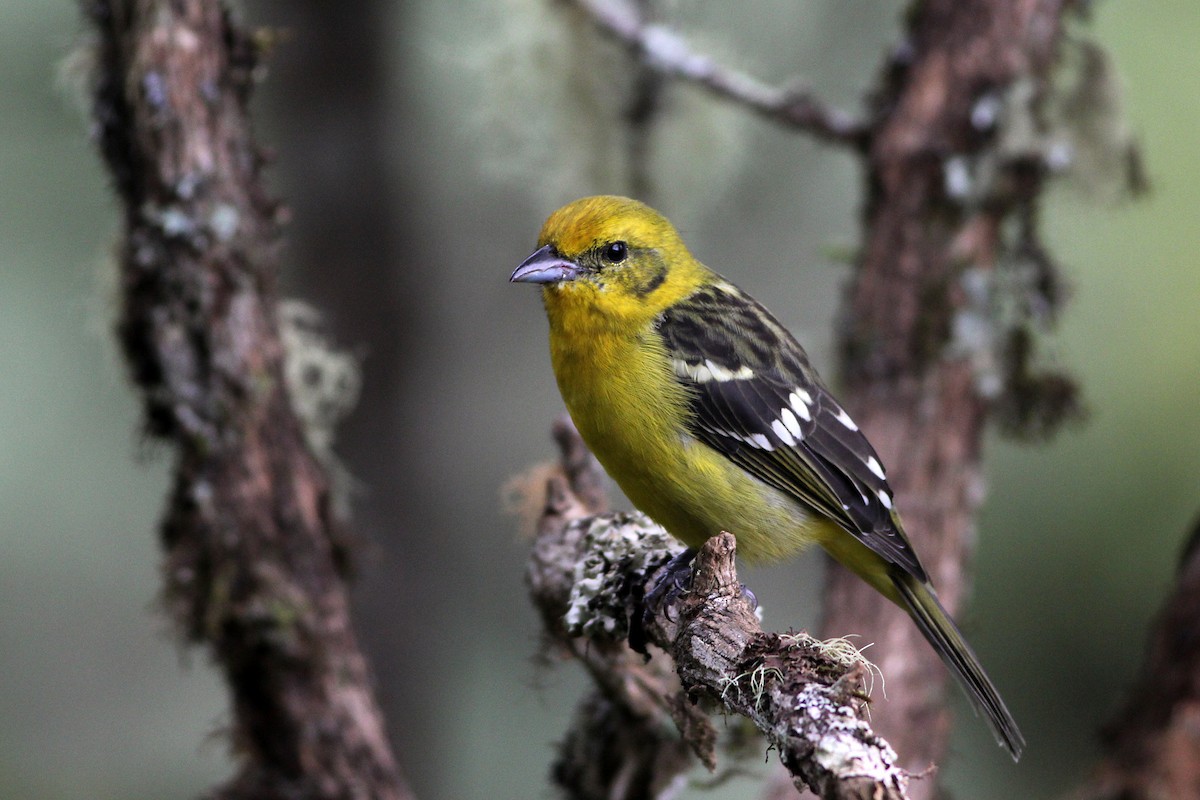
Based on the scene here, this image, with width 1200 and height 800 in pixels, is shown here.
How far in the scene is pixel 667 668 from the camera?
3381 millimetres

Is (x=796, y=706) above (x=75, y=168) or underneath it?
underneath

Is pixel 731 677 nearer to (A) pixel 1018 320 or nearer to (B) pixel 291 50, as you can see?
(A) pixel 1018 320

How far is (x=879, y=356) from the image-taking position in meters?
4.38

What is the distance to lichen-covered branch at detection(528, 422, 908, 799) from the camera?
6.26ft

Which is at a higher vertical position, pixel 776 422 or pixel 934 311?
pixel 934 311

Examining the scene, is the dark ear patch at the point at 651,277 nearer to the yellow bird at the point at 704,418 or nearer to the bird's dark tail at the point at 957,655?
the yellow bird at the point at 704,418

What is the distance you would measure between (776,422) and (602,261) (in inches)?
26.8

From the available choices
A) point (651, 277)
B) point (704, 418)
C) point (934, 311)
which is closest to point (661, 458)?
point (704, 418)

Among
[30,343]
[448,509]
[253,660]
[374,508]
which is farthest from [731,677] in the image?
[30,343]

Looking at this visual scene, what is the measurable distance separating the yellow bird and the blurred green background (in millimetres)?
1970

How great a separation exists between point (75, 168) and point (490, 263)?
2.33 metres

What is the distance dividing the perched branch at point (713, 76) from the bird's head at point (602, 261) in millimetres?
1344

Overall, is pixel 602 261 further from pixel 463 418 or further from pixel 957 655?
pixel 463 418

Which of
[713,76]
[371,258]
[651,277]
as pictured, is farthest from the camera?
[371,258]
